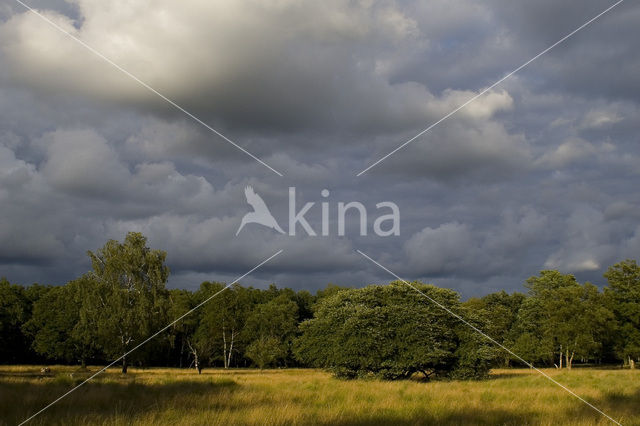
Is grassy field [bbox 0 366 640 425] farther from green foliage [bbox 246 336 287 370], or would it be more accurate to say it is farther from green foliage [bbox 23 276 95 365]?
green foliage [bbox 23 276 95 365]

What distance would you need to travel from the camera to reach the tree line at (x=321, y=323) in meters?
39.8

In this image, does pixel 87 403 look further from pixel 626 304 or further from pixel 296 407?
pixel 626 304

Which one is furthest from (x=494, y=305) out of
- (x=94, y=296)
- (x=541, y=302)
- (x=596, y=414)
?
(x=596, y=414)

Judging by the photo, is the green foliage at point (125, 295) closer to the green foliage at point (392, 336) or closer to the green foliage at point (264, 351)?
the green foliage at point (264, 351)

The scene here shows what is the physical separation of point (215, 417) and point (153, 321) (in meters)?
46.2

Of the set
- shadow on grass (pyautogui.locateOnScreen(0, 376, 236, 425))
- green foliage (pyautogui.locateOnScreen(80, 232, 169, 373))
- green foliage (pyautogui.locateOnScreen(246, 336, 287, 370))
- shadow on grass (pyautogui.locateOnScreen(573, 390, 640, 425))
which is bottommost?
green foliage (pyautogui.locateOnScreen(246, 336, 287, 370))

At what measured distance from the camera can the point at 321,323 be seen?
43812mm

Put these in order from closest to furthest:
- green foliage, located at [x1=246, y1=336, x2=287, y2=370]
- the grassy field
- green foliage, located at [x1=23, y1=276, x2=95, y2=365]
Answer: the grassy field → green foliage, located at [x1=23, y1=276, x2=95, y2=365] → green foliage, located at [x1=246, y1=336, x2=287, y2=370]

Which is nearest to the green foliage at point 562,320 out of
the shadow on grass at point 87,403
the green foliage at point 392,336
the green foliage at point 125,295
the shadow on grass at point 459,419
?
the green foliage at point 392,336

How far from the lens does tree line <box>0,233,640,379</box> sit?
39.8m

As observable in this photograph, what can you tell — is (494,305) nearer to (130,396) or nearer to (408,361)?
(408,361)

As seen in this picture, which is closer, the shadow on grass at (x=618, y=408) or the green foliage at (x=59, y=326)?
the shadow on grass at (x=618, y=408)

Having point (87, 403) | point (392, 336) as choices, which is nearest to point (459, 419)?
point (87, 403)

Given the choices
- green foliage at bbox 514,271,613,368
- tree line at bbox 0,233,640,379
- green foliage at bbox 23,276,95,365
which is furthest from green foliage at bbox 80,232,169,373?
green foliage at bbox 514,271,613,368
